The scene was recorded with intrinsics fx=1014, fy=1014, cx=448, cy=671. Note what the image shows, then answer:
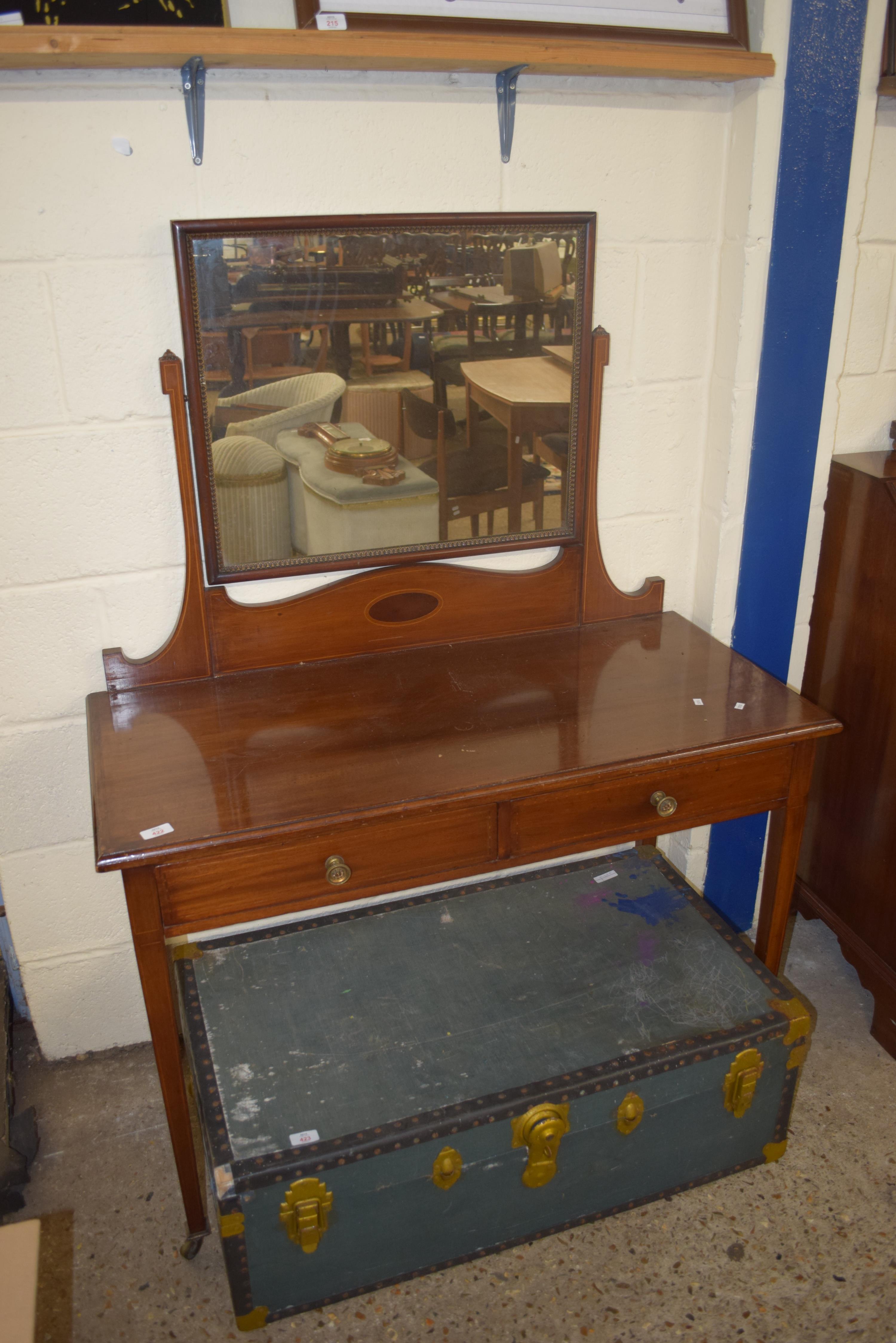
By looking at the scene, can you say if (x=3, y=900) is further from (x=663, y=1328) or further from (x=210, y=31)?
(x=210, y=31)

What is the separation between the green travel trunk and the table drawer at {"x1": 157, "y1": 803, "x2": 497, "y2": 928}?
31 cm

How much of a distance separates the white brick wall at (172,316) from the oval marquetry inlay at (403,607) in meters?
0.37

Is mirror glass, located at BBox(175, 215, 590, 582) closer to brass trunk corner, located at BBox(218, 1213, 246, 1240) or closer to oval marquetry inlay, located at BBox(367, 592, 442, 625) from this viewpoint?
oval marquetry inlay, located at BBox(367, 592, 442, 625)

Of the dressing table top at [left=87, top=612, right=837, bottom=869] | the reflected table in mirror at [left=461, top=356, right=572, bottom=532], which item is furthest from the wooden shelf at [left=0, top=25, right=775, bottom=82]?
the dressing table top at [left=87, top=612, right=837, bottom=869]

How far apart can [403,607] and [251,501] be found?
344 millimetres

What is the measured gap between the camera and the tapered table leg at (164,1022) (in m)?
1.42

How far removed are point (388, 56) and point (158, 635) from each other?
3.29 ft

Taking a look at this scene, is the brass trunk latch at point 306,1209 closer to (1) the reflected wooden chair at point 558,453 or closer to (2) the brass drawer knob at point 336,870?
(2) the brass drawer knob at point 336,870

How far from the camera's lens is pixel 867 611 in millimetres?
2062

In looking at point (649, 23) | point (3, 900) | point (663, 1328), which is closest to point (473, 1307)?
point (663, 1328)

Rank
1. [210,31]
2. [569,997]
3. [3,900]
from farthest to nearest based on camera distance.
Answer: [3,900] < [569,997] < [210,31]

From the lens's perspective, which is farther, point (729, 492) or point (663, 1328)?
point (729, 492)

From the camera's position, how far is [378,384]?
67.4 inches

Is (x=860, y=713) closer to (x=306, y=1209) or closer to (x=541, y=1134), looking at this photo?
(x=541, y=1134)
